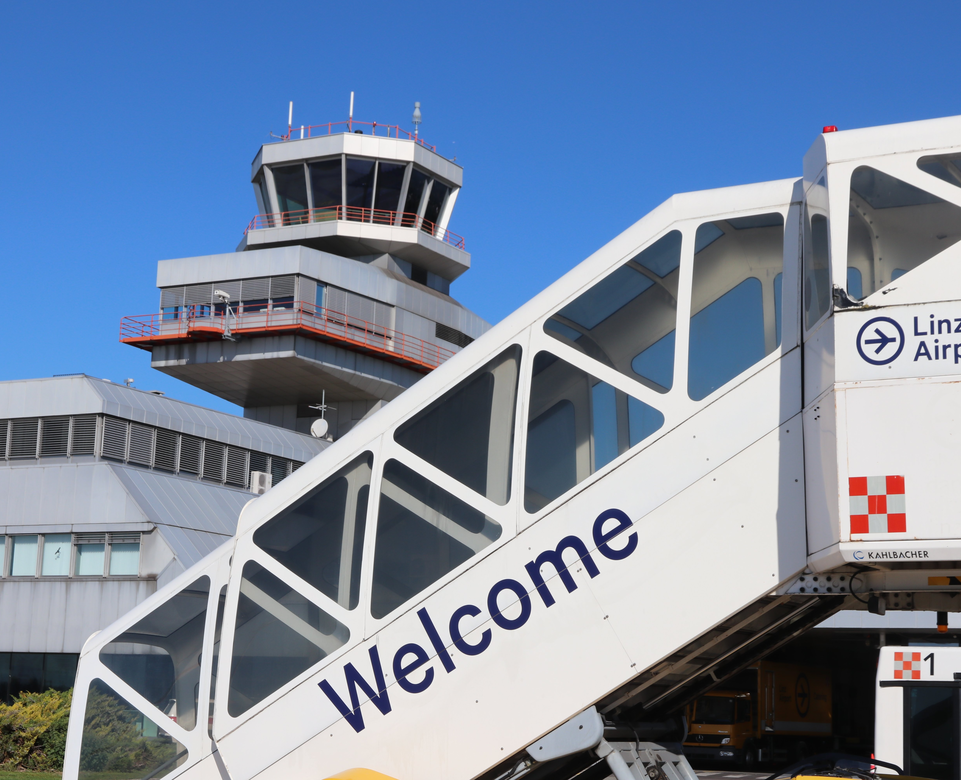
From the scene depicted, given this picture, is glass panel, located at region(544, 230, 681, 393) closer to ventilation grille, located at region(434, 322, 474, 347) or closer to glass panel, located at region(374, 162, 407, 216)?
ventilation grille, located at region(434, 322, 474, 347)

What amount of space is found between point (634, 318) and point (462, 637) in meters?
1.93

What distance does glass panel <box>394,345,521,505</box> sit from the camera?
5.84 m

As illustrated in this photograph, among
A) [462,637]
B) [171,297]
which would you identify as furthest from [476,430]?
[171,297]

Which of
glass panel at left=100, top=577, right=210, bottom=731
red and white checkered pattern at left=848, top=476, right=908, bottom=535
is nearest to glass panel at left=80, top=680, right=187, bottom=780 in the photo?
glass panel at left=100, top=577, right=210, bottom=731

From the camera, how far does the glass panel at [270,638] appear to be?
20.2ft

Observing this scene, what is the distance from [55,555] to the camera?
33.3 m

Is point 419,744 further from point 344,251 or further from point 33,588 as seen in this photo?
point 344,251

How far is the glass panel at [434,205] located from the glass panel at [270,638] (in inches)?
1891

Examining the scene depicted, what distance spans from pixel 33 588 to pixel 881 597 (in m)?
32.3

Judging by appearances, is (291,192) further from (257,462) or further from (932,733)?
(932,733)

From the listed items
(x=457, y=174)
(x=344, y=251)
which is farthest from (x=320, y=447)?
(x=457, y=174)

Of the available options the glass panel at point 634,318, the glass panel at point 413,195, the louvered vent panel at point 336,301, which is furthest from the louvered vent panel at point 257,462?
the glass panel at point 634,318

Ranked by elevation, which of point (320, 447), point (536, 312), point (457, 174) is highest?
point (457, 174)

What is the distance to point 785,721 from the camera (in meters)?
31.5
